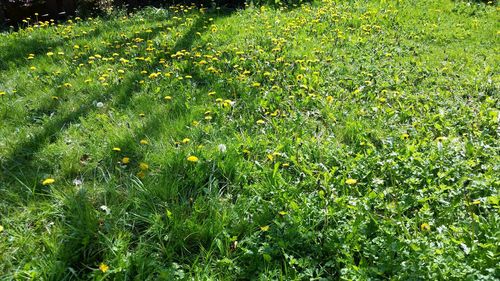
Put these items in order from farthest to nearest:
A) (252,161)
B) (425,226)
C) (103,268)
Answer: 1. (252,161)
2. (425,226)
3. (103,268)

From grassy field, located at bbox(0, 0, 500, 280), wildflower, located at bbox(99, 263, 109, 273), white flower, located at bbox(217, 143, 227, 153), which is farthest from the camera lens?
white flower, located at bbox(217, 143, 227, 153)

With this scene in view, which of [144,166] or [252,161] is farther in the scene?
[252,161]

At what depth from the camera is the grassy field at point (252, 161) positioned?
2.12 meters

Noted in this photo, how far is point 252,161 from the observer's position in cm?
283

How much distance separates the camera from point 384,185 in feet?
8.68

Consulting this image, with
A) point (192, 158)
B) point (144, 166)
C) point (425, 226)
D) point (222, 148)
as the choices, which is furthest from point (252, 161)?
point (425, 226)

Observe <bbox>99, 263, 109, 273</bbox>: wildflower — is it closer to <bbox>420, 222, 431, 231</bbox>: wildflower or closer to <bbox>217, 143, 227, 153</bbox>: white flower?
<bbox>217, 143, 227, 153</bbox>: white flower

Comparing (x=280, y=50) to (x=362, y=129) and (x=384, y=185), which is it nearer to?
(x=362, y=129)

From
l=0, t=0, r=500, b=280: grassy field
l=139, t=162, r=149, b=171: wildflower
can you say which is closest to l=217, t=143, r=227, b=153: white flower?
l=0, t=0, r=500, b=280: grassy field

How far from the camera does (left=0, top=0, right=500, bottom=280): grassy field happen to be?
2121 millimetres

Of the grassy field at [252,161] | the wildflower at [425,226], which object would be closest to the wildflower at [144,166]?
the grassy field at [252,161]

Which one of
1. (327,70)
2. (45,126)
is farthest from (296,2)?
(45,126)

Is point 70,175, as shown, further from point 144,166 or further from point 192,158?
point 192,158

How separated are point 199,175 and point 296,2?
232 inches
